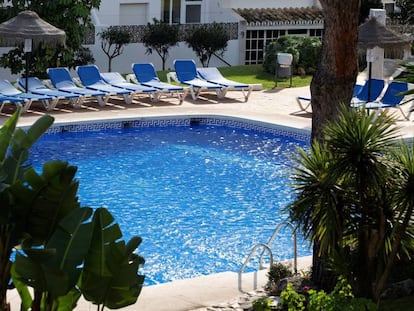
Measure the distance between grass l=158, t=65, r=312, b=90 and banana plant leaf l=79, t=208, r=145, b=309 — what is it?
63.4 feet

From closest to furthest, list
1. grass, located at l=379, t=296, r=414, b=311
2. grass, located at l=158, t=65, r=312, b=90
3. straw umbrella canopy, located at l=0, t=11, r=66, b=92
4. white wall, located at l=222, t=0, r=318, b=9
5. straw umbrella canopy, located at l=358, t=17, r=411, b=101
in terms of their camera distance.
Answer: grass, located at l=379, t=296, r=414, b=311, straw umbrella canopy, located at l=358, t=17, r=411, b=101, straw umbrella canopy, located at l=0, t=11, r=66, b=92, grass, located at l=158, t=65, r=312, b=90, white wall, located at l=222, t=0, r=318, b=9

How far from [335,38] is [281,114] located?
1179 centimetres

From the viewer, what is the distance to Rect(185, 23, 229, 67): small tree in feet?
103

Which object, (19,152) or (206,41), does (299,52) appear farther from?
(19,152)

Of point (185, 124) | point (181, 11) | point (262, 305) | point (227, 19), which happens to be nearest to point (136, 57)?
point (181, 11)

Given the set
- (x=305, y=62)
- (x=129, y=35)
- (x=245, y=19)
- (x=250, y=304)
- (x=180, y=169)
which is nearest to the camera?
(x=250, y=304)

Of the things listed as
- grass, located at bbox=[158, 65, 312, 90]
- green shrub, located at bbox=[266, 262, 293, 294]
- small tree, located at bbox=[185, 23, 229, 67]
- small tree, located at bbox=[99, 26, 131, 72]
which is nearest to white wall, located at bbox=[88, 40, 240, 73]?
small tree, located at bbox=[99, 26, 131, 72]

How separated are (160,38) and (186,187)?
15.4 meters

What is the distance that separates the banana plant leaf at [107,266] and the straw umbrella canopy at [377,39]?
14391 mm

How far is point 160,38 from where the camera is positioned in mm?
31078

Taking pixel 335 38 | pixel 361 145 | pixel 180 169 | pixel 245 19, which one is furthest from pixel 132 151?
pixel 245 19

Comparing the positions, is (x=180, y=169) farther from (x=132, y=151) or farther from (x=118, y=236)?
(x=118, y=236)

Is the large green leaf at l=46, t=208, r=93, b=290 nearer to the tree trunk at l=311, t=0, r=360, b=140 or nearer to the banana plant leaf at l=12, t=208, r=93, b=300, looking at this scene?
the banana plant leaf at l=12, t=208, r=93, b=300

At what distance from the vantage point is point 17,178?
7.07m
